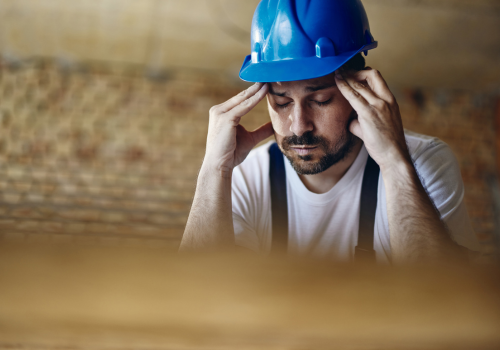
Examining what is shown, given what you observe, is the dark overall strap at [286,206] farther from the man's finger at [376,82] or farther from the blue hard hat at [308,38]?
the blue hard hat at [308,38]

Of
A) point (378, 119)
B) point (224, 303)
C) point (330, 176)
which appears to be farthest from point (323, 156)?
point (224, 303)

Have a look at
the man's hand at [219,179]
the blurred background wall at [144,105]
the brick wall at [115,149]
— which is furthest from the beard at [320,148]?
the brick wall at [115,149]

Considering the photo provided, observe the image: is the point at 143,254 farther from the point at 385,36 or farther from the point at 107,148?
the point at 107,148

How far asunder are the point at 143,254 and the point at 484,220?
5109 millimetres

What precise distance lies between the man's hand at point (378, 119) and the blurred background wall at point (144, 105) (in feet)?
7.03

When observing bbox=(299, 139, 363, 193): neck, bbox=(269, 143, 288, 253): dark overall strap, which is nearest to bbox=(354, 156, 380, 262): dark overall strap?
bbox=(299, 139, 363, 193): neck

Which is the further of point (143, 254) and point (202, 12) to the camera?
point (202, 12)

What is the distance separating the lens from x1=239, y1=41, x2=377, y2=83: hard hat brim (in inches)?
59.8

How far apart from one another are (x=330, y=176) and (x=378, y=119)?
40 cm

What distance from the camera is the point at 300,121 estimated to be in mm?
1562

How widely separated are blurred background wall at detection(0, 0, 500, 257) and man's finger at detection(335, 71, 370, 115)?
2.12 m

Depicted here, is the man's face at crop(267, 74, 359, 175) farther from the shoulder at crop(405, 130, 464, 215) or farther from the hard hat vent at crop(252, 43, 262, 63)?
the shoulder at crop(405, 130, 464, 215)

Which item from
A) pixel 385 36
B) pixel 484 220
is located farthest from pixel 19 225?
pixel 484 220

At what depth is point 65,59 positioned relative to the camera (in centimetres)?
428
